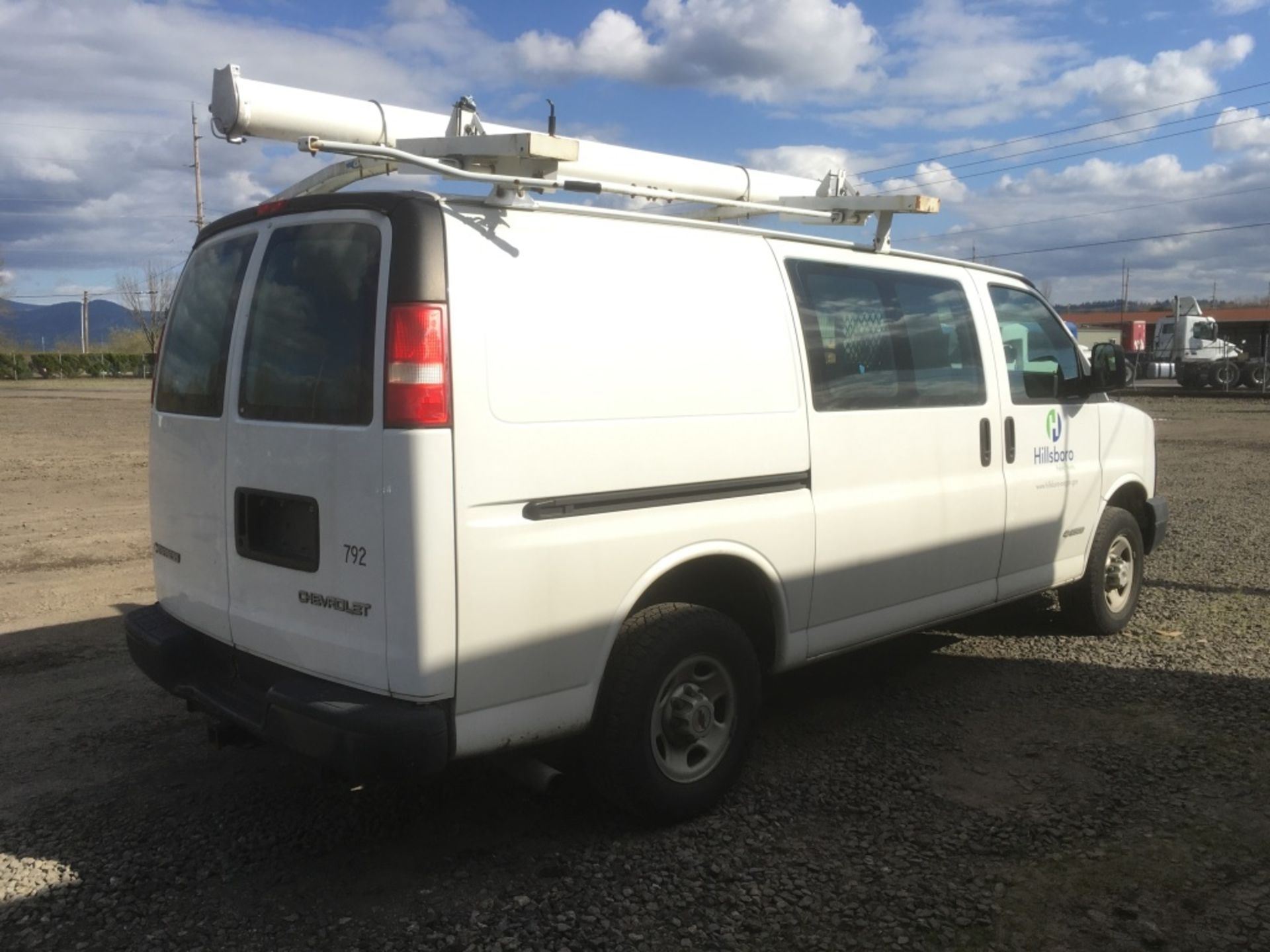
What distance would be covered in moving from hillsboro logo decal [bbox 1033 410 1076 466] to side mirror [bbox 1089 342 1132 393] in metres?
0.37

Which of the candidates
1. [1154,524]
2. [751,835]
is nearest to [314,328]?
[751,835]

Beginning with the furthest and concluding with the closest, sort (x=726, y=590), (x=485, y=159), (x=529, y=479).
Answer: (x=726, y=590) < (x=485, y=159) < (x=529, y=479)

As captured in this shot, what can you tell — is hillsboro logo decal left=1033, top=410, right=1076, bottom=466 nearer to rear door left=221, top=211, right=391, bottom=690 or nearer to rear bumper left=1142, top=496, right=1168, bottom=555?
rear bumper left=1142, top=496, right=1168, bottom=555

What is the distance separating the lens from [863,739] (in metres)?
4.77

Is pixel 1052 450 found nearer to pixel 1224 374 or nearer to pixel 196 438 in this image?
pixel 196 438

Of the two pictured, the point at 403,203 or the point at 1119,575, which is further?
the point at 1119,575

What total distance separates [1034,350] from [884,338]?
1360 mm

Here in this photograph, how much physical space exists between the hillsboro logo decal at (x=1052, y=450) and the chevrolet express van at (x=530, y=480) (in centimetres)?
82

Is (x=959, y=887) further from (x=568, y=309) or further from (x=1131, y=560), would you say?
(x=1131, y=560)

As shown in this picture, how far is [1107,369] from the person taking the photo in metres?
5.84

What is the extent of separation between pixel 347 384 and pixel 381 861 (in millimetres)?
1635

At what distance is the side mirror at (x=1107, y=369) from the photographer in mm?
5793

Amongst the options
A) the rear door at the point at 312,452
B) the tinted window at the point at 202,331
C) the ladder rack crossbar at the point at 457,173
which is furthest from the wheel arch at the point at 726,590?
the tinted window at the point at 202,331

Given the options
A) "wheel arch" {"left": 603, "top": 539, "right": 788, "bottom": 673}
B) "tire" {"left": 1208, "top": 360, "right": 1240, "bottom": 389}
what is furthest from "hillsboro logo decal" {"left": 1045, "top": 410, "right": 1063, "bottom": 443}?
"tire" {"left": 1208, "top": 360, "right": 1240, "bottom": 389}
